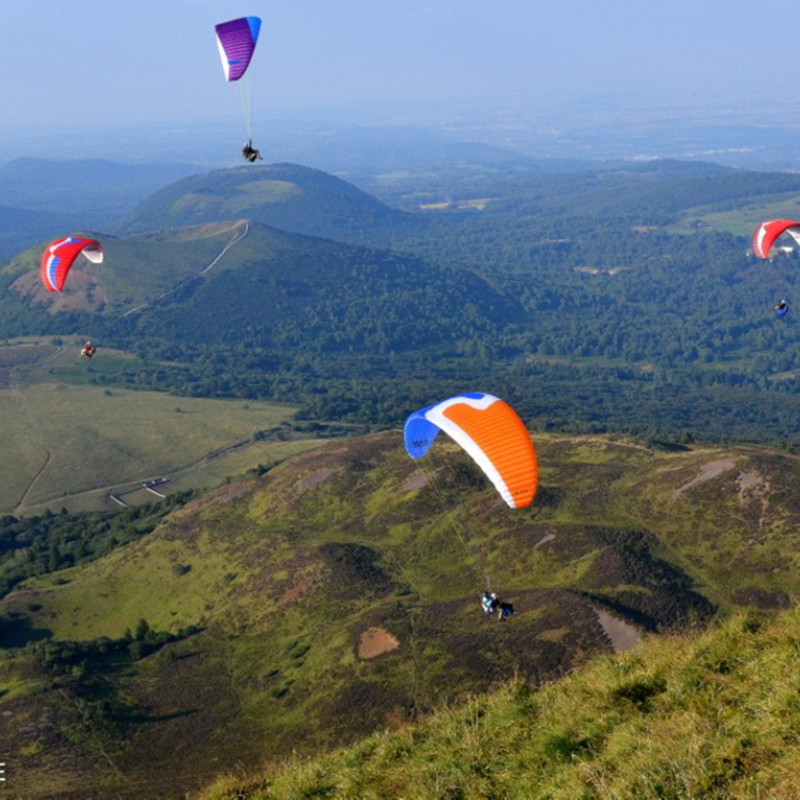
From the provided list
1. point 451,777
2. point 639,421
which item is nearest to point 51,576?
point 451,777

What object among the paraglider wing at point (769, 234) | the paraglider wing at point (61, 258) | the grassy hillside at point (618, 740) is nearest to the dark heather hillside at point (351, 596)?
the grassy hillside at point (618, 740)

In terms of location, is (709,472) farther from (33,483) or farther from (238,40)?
(33,483)

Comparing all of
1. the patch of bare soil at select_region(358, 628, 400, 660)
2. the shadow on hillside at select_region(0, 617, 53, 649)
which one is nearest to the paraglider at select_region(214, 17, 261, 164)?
the patch of bare soil at select_region(358, 628, 400, 660)

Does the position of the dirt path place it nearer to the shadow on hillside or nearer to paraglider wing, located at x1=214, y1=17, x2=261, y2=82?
the shadow on hillside

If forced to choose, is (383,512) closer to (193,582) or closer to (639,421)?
(193,582)

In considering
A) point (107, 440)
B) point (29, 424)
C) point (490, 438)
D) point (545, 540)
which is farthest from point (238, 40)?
point (29, 424)

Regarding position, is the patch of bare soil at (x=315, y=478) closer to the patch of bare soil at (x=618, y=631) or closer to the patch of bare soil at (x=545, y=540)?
the patch of bare soil at (x=545, y=540)

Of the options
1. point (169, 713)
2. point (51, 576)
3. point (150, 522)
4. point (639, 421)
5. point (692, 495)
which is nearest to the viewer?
point (169, 713)

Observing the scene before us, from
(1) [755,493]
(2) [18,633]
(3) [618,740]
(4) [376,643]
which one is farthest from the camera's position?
(2) [18,633]
